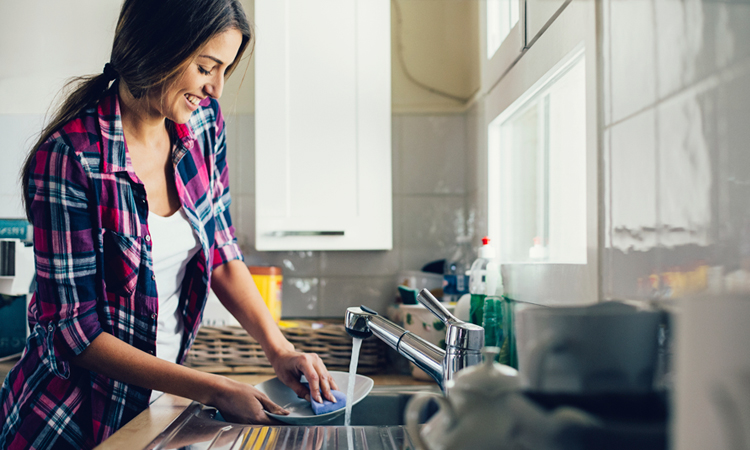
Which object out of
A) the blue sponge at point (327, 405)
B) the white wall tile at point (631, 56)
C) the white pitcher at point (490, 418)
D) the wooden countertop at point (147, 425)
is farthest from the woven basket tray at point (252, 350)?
the white pitcher at point (490, 418)

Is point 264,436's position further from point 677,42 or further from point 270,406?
point 677,42

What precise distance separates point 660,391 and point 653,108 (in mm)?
370

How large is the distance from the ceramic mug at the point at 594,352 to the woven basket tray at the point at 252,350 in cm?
111

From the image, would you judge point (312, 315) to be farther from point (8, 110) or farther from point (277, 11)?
point (8, 110)

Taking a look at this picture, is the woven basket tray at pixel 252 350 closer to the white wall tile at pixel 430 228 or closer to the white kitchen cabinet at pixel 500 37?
the white wall tile at pixel 430 228

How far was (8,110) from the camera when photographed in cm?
179

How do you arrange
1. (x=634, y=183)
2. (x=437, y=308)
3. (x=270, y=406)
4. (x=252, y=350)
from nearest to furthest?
(x=634, y=183) → (x=437, y=308) → (x=270, y=406) → (x=252, y=350)

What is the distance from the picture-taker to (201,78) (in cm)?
→ 99

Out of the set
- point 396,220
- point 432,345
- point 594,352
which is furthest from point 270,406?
point 396,220

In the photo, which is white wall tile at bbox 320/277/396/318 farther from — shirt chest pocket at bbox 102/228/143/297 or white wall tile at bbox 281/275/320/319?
shirt chest pocket at bbox 102/228/143/297

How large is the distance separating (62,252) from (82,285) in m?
0.07

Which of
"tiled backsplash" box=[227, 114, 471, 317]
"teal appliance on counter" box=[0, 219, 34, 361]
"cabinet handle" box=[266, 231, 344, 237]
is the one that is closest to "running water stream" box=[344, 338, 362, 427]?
"cabinet handle" box=[266, 231, 344, 237]

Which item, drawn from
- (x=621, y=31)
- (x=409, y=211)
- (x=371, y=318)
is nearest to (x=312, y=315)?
(x=409, y=211)

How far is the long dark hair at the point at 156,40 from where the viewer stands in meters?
0.93
